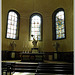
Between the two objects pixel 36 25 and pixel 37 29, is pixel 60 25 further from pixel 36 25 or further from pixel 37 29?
pixel 36 25

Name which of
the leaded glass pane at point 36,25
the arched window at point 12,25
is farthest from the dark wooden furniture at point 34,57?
the leaded glass pane at point 36,25

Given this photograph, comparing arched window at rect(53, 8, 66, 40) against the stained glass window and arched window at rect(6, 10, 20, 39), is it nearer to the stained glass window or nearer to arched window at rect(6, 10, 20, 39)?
arched window at rect(6, 10, 20, 39)

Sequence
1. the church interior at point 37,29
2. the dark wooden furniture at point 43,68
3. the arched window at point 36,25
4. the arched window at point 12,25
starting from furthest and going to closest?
the arched window at point 36,25 → the arched window at point 12,25 → the church interior at point 37,29 → the dark wooden furniture at point 43,68

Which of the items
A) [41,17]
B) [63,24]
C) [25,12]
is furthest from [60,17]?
[25,12]

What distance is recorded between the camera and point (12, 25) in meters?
12.4

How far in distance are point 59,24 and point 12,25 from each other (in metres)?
4.98

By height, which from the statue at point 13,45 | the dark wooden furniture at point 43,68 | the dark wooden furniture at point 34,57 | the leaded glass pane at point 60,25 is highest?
the leaded glass pane at point 60,25

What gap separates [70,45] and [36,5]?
581cm

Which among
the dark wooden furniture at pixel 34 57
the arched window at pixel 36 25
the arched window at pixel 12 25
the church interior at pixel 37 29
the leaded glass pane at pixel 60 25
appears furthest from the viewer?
the arched window at pixel 36 25

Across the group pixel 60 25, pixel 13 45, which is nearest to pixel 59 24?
pixel 60 25

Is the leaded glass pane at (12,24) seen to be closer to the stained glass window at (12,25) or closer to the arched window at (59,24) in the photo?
the stained glass window at (12,25)

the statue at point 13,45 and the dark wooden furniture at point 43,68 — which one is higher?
the statue at point 13,45

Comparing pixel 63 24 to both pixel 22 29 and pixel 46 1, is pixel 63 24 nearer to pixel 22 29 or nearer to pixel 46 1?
pixel 46 1

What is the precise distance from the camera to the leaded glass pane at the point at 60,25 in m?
11.6
